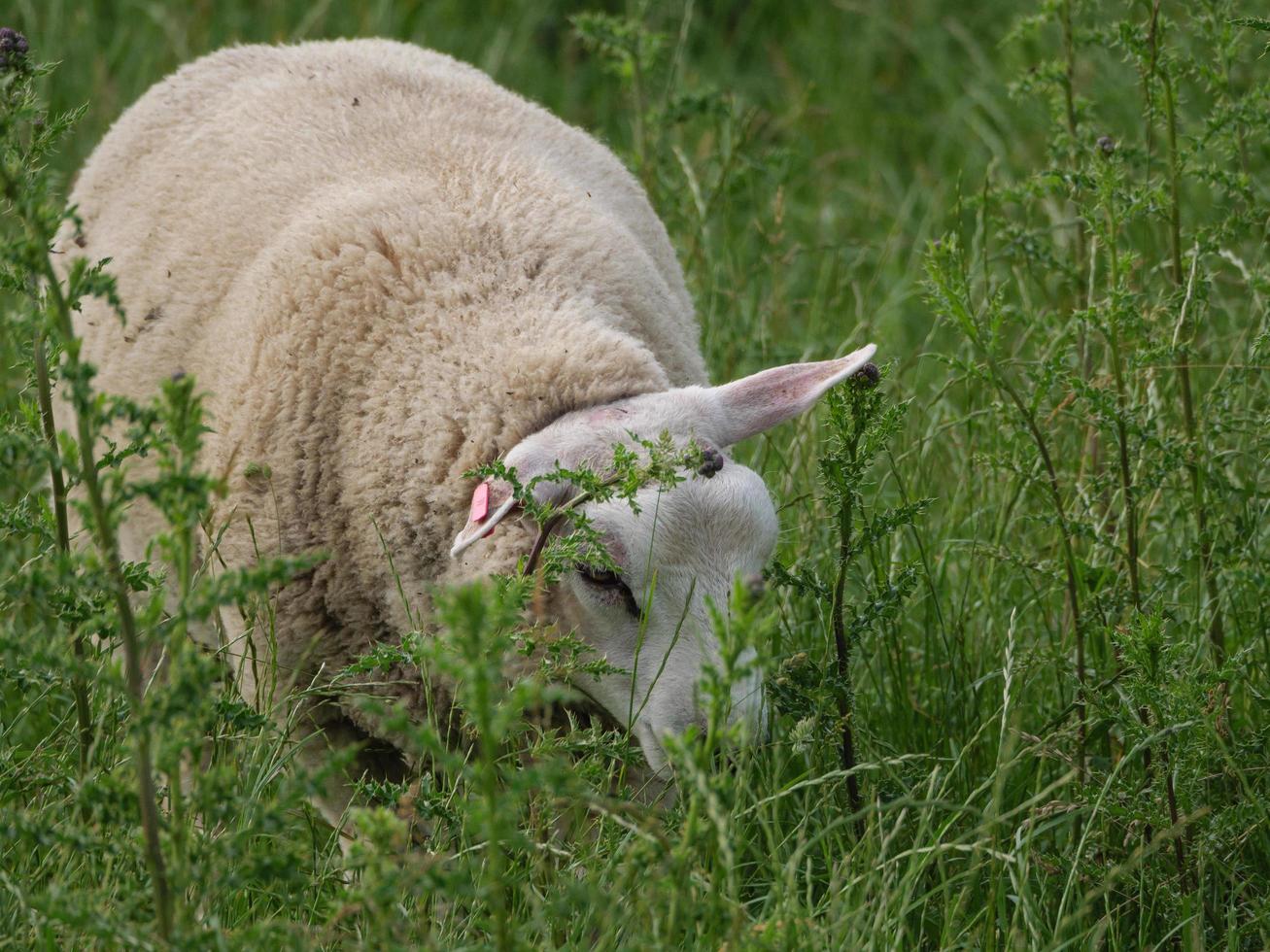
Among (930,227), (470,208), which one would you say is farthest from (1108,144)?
(930,227)

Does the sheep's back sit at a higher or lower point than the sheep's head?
higher

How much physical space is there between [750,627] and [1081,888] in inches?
49.6

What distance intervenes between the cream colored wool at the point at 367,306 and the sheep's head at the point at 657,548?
147mm

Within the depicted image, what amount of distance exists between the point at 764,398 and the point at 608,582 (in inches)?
18.7

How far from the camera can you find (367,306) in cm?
295

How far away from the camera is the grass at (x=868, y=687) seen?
183 centimetres

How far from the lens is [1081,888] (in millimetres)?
2660

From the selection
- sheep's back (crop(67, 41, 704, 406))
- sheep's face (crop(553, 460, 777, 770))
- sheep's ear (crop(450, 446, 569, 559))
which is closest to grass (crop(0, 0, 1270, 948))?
sheep's face (crop(553, 460, 777, 770))

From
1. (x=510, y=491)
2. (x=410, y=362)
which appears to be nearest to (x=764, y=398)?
(x=510, y=491)

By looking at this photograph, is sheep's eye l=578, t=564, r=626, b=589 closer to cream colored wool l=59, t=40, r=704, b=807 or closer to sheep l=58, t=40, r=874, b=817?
sheep l=58, t=40, r=874, b=817

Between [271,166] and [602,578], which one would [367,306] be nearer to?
[271,166]

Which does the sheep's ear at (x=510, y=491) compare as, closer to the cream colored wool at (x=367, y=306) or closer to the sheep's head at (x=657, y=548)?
the sheep's head at (x=657, y=548)

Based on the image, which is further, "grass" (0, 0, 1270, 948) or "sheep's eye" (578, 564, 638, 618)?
"sheep's eye" (578, 564, 638, 618)

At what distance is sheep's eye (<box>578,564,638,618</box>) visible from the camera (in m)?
2.60
